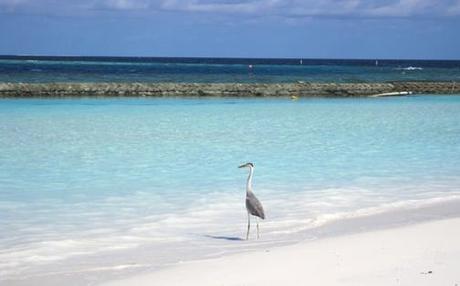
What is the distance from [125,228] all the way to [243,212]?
1.82 m

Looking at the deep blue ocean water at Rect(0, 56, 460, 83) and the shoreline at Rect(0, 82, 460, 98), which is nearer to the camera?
the shoreline at Rect(0, 82, 460, 98)

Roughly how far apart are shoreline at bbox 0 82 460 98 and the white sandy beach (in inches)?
1226

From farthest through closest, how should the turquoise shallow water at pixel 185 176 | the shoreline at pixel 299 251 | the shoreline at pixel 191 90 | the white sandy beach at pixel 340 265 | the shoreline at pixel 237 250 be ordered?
the shoreline at pixel 191 90
the turquoise shallow water at pixel 185 176
the shoreline at pixel 237 250
the shoreline at pixel 299 251
the white sandy beach at pixel 340 265

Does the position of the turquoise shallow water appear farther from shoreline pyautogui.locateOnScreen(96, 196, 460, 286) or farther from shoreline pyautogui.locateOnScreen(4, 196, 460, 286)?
shoreline pyautogui.locateOnScreen(96, 196, 460, 286)

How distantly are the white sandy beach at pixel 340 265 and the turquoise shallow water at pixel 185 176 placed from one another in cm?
83

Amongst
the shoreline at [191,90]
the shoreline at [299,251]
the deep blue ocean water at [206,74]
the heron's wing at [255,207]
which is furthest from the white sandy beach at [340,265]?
the deep blue ocean water at [206,74]

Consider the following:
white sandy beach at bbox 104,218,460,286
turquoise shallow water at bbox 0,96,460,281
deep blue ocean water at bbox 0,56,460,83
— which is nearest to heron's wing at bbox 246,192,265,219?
turquoise shallow water at bbox 0,96,460,281

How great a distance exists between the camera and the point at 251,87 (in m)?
42.7

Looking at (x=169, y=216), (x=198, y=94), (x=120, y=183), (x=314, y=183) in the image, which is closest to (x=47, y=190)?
(x=120, y=183)

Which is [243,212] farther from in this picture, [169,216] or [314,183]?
[314,183]

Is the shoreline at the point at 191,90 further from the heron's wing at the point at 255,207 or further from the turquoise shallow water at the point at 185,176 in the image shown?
the heron's wing at the point at 255,207

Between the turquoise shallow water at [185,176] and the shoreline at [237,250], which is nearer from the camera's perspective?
the shoreline at [237,250]

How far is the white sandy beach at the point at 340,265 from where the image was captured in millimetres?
6980

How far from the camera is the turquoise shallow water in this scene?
959 centimetres
